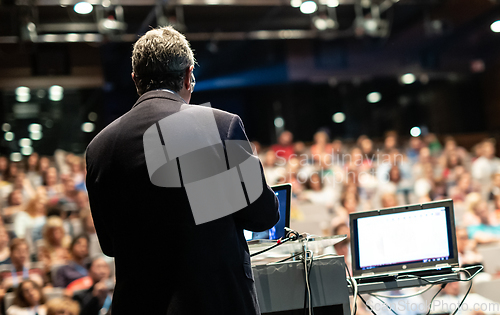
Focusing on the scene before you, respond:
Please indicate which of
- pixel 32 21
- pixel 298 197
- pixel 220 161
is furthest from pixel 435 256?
pixel 32 21

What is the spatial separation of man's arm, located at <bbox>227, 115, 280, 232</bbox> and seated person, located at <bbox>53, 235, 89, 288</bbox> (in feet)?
9.65

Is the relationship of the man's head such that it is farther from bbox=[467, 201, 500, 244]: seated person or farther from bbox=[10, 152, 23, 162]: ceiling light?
bbox=[10, 152, 23, 162]: ceiling light

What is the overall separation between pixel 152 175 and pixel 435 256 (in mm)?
1105

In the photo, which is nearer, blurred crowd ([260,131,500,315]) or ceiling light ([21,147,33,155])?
→ blurred crowd ([260,131,500,315])

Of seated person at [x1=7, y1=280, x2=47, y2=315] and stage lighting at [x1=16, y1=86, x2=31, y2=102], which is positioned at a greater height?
stage lighting at [x1=16, y1=86, x2=31, y2=102]

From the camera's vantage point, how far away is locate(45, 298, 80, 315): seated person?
118 inches

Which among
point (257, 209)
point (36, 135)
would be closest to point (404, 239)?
point (257, 209)

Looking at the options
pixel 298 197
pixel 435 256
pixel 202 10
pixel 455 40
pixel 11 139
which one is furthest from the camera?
pixel 455 40

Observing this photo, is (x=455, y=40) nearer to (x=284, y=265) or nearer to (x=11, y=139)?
(x=11, y=139)

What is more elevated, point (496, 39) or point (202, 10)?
point (202, 10)

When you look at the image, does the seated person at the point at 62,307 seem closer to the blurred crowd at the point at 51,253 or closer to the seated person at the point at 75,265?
the blurred crowd at the point at 51,253

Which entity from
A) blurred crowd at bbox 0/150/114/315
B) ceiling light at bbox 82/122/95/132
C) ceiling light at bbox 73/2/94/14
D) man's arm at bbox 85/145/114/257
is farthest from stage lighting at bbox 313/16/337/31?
man's arm at bbox 85/145/114/257

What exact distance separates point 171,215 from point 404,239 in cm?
99

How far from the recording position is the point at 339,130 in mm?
10062
